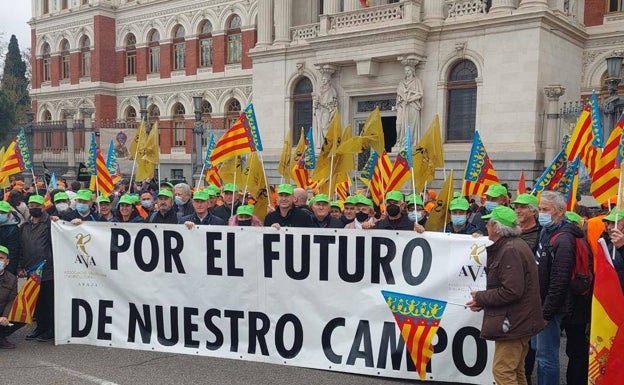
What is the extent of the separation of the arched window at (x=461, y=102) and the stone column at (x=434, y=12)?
1719 mm

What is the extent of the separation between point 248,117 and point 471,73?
533 inches

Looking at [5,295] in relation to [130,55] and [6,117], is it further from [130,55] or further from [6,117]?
[6,117]

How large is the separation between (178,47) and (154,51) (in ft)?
6.68

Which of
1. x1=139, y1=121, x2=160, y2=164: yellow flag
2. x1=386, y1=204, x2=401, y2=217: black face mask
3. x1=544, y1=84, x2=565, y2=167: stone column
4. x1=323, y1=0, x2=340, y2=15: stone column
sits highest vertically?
x1=323, y1=0, x2=340, y2=15: stone column

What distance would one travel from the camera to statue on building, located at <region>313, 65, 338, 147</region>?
22.9m

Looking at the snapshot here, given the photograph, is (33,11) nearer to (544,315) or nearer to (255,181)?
(255,181)

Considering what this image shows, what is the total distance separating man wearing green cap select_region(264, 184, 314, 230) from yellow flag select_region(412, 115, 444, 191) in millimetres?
2951

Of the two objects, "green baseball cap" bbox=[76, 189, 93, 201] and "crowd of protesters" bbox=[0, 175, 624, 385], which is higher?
"green baseball cap" bbox=[76, 189, 93, 201]

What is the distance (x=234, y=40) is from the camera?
31.4 metres

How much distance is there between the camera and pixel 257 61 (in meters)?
25.7

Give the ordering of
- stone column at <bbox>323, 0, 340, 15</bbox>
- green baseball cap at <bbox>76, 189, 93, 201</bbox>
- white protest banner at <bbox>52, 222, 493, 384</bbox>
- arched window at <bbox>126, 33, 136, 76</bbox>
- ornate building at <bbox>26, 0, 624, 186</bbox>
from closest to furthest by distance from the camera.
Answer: white protest banner at <bbox>52, 222, 493, 384</bbox> < green baseball cap at <bbox>76, 189, 93, 201</bbox> < ornate building at <bbox>26, 0, 624, 186</bbox> < stone column at <bbox>323, 0, 340, 15</bbox> < arched window at <bbox>126, 33, 136, 76</bbox>

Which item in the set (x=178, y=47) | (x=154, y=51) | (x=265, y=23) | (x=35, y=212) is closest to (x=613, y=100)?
(x=35, y=212)

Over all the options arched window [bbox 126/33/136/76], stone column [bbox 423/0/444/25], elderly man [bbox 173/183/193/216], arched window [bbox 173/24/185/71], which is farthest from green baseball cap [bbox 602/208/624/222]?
arched window [bbox 126/33/136/76]

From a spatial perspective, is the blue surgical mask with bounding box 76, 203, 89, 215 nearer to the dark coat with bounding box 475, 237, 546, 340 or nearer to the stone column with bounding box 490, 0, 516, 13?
the dark coat with bounding box 475, 237, 546, 340
